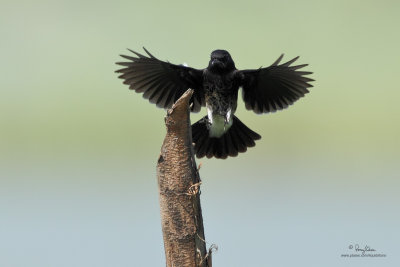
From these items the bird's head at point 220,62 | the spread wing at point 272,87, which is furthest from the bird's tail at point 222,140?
the bird's head at point 220,62

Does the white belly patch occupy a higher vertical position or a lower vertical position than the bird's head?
lower

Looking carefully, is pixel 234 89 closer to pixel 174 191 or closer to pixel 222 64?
pixel 222 64

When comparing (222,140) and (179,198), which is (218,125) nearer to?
(222,140)

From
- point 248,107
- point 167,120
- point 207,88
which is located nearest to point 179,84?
point 207,88

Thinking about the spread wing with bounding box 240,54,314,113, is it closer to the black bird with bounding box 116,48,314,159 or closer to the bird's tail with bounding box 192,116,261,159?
the black bird with bounding box 116,48,314,159

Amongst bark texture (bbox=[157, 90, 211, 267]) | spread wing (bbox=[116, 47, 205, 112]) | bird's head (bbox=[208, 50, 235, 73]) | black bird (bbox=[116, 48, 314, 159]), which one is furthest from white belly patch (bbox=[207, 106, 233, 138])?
bark texture (bbox=[157, 90, 211, 267])

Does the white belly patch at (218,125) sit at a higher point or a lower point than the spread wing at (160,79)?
lower

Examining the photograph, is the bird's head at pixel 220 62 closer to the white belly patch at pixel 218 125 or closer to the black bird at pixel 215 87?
the black bird at pixel 215 87

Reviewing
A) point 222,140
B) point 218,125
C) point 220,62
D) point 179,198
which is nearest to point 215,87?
point 220,62
